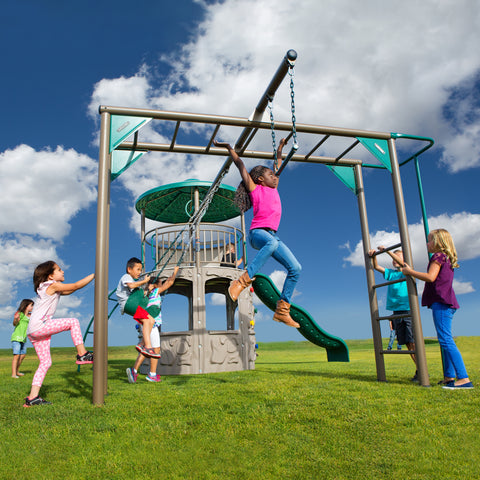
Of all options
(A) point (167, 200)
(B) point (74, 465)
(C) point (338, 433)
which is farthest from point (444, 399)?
(A) point (167, 200)

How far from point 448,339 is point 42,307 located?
203 inches

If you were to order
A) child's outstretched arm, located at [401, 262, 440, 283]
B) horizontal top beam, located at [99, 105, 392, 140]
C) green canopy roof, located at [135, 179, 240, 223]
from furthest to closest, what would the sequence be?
green canopy roof, located at [135, 179, 240, 223], horizontal top beam, located at [99, 105, 392, 140], child's outstretched arm, located at [401, 262, 440, 283]

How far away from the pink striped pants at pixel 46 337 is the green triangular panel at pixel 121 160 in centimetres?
210

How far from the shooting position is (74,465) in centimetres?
281

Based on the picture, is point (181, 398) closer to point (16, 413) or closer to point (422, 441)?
point (16, 413)

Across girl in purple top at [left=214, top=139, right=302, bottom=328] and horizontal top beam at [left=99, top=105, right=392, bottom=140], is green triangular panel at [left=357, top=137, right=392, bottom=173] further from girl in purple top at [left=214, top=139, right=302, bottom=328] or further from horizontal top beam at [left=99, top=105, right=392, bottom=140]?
girl in purple top at [left=214, top=139, right=302, bottom=328]

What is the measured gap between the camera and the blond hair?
5.44m

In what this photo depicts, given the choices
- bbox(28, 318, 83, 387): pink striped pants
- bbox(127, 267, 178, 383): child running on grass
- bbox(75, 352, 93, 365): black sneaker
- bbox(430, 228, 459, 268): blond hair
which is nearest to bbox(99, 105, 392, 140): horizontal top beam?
bbox(430, 228, 459, 268): blond hair

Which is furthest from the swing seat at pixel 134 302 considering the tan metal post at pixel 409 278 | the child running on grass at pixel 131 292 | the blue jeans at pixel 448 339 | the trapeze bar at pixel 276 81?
the blue jeans at pixel 448 339

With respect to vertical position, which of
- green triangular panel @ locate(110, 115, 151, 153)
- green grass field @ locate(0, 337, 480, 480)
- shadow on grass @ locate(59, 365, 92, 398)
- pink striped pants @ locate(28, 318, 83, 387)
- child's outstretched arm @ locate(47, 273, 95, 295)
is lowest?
green grass field @ locate(0, 337, 480, 480)

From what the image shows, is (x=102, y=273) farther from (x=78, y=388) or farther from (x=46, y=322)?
(x=78, y=388)

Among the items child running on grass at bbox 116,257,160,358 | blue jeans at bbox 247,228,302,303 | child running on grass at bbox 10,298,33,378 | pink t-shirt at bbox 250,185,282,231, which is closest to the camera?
blue jeans at bbox 247,228,302,303

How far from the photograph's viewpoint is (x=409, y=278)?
5.92 meters

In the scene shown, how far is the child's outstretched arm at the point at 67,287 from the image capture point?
478 cm
